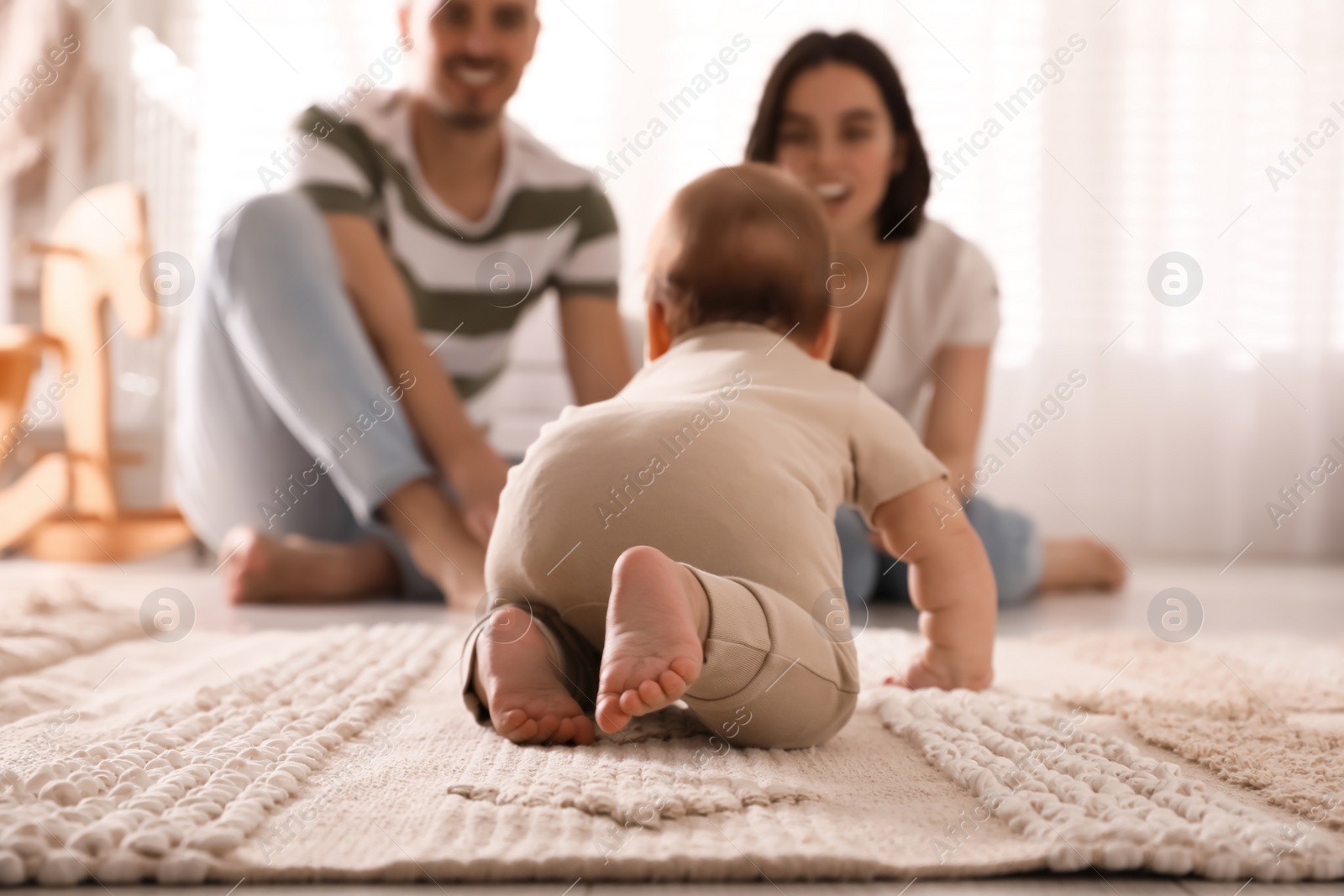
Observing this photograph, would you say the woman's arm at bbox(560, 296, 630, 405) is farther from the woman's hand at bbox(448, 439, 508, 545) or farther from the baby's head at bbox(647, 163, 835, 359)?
the baby's head at bbox(647, 163, 835, 359)

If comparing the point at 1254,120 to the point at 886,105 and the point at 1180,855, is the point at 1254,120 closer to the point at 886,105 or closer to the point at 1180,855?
the point at 886,105

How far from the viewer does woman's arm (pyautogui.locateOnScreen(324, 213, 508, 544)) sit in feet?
4.11

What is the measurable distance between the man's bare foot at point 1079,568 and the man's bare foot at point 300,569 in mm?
927

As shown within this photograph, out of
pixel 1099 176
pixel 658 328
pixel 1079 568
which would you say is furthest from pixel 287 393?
pixel 1099 176

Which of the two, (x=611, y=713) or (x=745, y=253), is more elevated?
(x=745, y=253)

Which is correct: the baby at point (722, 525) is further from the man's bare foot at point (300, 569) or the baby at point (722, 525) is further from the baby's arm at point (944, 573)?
the man's bare foot at point (300, 569)

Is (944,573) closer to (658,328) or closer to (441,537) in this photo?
(658,328)

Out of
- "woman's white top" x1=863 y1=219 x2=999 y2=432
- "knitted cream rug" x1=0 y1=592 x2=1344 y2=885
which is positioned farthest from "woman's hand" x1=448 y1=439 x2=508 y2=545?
"woman's white top" x1=863 y1=219 x2=999 y2=432

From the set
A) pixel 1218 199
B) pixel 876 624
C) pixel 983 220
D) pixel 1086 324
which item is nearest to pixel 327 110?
pixel 876 624

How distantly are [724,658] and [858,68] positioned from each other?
109 cm

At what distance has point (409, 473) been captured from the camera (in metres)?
1.22

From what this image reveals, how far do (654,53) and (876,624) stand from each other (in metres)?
1.58

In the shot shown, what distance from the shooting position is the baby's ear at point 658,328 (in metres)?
0.73

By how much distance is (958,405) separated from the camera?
1424mm
